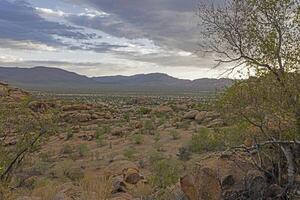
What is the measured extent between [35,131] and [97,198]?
6.48 m

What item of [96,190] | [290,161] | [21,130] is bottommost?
[96,190]

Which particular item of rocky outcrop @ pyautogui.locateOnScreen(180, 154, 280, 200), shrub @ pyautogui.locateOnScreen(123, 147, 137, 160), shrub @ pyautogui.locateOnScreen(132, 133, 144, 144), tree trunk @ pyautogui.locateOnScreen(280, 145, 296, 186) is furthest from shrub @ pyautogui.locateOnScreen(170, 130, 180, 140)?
tree trunk @ pyautogui.locateOnScreen(280, 145, 296, 186)

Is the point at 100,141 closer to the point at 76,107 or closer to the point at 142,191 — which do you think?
the point at 142,191

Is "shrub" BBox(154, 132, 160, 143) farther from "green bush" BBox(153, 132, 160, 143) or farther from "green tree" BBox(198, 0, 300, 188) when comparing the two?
"green tree" BBox(198, 0, 300, 188)

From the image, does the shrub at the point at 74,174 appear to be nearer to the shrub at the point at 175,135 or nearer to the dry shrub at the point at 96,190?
the dry shrub at the point at 96,190

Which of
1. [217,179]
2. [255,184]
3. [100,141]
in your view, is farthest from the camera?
[100,141]

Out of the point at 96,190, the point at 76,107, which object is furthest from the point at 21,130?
the point at 76,107

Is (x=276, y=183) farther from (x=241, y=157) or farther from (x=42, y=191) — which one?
(x=42, y=191)

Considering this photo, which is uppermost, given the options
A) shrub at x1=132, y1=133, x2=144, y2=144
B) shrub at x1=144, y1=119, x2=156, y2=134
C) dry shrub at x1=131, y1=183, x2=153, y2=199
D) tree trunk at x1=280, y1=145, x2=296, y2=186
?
tree trunk at x1=280, y1=145, x2=296, y2=186

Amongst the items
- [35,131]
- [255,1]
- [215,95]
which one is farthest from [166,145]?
[255,1]

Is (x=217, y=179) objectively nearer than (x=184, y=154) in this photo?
Yes

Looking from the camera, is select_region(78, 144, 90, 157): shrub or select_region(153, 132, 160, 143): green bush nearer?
select_region(78, 144, 90, 157): shrub

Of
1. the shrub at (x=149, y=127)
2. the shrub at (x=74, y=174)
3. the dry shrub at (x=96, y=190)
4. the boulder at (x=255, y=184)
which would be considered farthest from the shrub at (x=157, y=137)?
the boulder at (x=255, y=184)

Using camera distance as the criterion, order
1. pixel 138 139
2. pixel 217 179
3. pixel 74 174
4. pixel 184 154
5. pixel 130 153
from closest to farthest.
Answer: pixel 217 179 → pixel 74 174 → pixel 184 154 → pixel 130 153 → pixel 138 139
